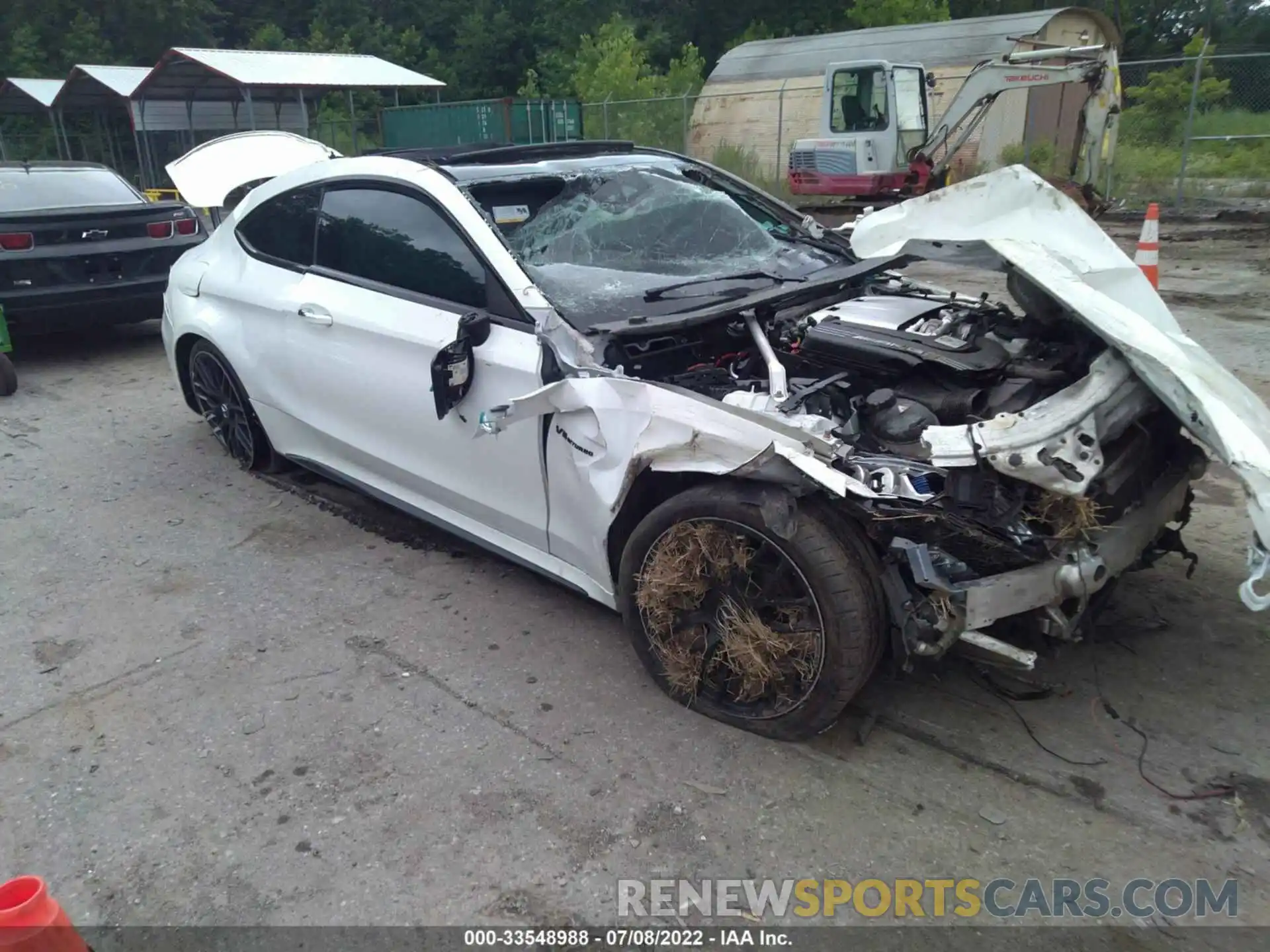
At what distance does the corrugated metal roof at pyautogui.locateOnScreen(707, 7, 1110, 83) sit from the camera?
19.5 meters

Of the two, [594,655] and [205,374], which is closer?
[594,655]

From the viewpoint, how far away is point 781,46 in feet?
75.9

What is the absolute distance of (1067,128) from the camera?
20.0m

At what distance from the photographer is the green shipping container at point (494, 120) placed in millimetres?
23531

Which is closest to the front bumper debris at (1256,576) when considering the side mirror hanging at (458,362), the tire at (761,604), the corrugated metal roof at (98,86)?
the tire at (761,604)

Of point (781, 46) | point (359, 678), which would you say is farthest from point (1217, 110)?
point (359, 678)

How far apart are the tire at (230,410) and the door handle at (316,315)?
911 mm

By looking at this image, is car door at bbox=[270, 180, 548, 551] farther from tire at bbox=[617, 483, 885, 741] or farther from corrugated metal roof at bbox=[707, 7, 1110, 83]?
corrugated metal roof at bbox=[707, 7, 1110, 83]

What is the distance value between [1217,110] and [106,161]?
31.7 metres

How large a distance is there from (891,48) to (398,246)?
67.8ft

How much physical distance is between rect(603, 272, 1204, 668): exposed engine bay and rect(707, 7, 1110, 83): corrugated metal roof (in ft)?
61.7

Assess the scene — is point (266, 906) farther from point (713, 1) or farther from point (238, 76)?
point (713, 1)

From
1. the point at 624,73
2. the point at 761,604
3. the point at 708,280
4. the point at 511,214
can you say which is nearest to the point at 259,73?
the point at 624,73

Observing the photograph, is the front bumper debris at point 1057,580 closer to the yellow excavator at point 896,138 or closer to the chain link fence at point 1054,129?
the yellow excavator at point 896,138
